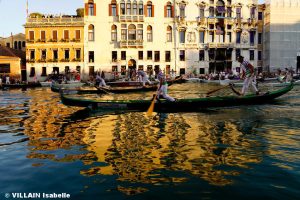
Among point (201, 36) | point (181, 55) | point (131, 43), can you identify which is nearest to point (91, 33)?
point (131, 43)

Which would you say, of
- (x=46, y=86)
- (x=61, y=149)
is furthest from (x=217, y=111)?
(x=46, y=86)

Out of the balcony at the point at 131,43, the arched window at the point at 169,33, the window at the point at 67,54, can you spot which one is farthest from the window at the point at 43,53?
the arched window at the point at 169,33

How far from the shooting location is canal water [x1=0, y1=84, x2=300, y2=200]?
17.2 feet

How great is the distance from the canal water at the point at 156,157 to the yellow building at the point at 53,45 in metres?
30.7

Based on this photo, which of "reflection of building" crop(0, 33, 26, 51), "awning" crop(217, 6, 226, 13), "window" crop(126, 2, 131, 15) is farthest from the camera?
"reflection of building" crop(0, 33, 26, 51)

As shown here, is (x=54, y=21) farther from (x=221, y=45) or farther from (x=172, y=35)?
(x=221, y=45)

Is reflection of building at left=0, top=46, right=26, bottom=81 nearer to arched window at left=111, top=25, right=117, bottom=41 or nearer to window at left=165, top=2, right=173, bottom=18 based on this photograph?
arched window at left=111, top=25, right=117, bottom=41

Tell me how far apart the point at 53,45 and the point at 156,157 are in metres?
37.8

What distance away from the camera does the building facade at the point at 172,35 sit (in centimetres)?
4184

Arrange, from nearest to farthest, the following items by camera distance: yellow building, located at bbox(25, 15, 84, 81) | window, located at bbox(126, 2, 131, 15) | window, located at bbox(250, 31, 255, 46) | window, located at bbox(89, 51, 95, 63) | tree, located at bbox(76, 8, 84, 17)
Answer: yellow building, located at bbox(25, 15, 84, 81) < window, located at bbox(89, 51, 95, 63) < window, located at bbox(126, 2, 131, 15) < window, located at bbox(250, 31, 255, 46) < tree, located at bbox(76, 8, 84, 17)

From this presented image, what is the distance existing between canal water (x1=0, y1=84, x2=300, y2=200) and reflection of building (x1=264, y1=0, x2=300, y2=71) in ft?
113

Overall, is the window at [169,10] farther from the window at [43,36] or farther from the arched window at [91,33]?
the window at [43,36]

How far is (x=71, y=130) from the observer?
10188mm

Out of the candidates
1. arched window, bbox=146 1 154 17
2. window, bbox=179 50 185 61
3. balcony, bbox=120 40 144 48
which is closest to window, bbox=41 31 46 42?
balcony, bbox=120 40 144 48
